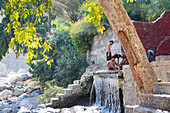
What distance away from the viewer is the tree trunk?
304 cm

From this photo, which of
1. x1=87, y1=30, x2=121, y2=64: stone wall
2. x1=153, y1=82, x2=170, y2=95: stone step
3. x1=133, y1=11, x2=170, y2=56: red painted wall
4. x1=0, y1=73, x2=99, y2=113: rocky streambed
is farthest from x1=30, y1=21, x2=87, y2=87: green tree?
x1=153, y1=82, x2=170, y2=95: stone step

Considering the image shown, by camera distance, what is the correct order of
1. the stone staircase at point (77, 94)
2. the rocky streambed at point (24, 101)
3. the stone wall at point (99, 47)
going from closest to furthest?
the rocky streambed at point (24, 101) < the stone staircase at point (77, 94) < the stone wall at point (99, 47)

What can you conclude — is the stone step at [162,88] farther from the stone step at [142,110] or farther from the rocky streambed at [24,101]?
the rocky streambed at [24,101]

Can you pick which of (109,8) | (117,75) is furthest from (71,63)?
(109,8)

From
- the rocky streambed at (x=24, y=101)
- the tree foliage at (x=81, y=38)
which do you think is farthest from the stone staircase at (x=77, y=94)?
the tree foliage at (x=81, y=38)

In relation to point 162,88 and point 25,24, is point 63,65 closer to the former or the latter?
point 25,24

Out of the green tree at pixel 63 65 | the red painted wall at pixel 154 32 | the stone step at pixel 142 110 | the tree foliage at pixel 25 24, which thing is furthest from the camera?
the green tree at pixel 63 65

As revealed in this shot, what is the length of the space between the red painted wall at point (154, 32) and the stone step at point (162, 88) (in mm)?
3071

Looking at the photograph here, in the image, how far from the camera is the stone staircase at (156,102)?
2.23 m

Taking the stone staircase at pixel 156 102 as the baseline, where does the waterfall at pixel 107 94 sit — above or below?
below

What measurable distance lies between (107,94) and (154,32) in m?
2.57

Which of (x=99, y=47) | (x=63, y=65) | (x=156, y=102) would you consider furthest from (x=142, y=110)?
(x=63, y=65)

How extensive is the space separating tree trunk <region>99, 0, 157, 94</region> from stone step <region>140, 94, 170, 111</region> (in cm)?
47

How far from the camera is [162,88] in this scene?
270 centimetres
